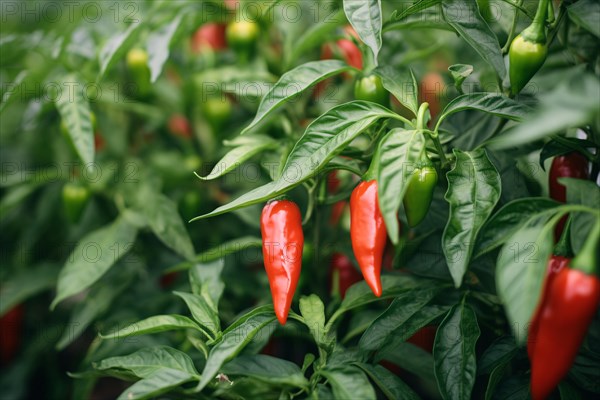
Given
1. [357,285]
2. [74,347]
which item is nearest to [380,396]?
[357,285]

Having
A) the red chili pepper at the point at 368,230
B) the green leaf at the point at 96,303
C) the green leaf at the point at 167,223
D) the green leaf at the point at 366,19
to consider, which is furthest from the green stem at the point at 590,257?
the green leaf at the point at 96,303

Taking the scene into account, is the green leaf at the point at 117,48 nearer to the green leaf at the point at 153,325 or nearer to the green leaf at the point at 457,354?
the green leaf at the point at 153,325

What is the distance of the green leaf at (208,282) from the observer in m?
0.92

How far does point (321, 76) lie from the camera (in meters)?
0.82

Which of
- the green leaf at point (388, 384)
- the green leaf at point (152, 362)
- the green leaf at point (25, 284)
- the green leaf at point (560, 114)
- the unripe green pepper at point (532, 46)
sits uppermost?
the green leaf at point (560, 114)

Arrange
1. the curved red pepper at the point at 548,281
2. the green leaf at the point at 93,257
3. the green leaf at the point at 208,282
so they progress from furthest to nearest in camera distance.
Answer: the green leaf at the point at 93,257, the green leaf at the point at 208,282, the curved red pepper at the point at 548,281

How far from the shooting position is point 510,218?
0.68 m

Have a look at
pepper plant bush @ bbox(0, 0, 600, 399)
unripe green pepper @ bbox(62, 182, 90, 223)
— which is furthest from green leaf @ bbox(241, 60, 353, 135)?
unripe green pepper @ bbox(62, 182, 90, 223)

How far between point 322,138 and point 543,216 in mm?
276

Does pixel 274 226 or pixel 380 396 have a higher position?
pixel 274 226

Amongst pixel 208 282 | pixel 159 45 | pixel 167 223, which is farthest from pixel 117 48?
pixel 208 282

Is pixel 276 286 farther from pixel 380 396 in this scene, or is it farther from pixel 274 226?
pixel 380 396

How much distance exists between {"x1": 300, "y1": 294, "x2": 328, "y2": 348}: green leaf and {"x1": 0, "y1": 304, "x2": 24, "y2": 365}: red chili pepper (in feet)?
3.04

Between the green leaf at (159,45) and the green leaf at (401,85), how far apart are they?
0.42 meters
